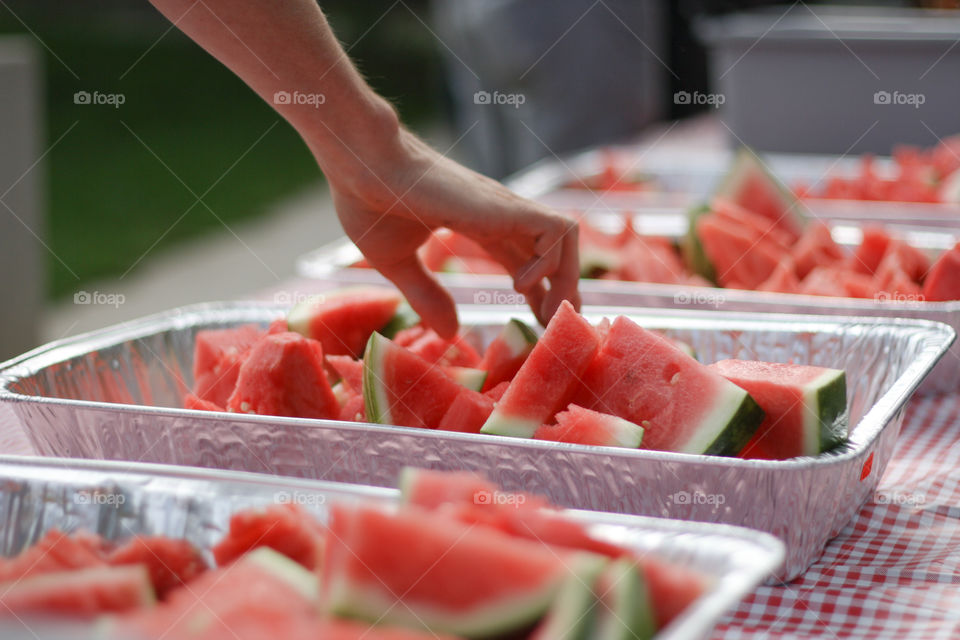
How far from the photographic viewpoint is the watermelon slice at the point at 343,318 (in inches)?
62.0

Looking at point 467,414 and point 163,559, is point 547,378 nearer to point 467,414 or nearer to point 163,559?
point 467,414

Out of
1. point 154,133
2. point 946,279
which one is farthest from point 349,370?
point 154,133

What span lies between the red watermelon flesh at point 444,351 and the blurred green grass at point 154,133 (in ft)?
12.4

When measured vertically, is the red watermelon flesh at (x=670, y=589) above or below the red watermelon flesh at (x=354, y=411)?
above

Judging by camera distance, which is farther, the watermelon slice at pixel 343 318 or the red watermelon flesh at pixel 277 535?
the watermelon slice at pixel 343 318

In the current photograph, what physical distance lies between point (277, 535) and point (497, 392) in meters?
0.54

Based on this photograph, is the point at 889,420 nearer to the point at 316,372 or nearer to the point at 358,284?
the point at 316,372

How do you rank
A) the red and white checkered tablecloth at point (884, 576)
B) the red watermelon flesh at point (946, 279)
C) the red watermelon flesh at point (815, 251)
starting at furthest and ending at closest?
the red watermelon flesh at point (815, 251), the red watermelon flesh at point (946, 279), the red and white checkered tablecloth at point (884, 576)

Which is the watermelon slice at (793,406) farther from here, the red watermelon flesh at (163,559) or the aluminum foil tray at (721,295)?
the red watermelon flesh at (163,559)

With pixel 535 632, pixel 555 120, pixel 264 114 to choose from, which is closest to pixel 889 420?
pixel 535 632

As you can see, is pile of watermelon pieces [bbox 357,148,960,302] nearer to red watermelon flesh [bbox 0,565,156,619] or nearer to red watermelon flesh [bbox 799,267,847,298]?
red watermelon flesh [bbox 799,267,847,298]

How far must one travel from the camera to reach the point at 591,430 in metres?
1.21

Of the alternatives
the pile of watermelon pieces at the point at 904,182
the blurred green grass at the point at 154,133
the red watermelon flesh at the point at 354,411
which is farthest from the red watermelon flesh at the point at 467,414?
the blurred green grass at the point at 154,133

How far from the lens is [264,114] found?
1304 cm
